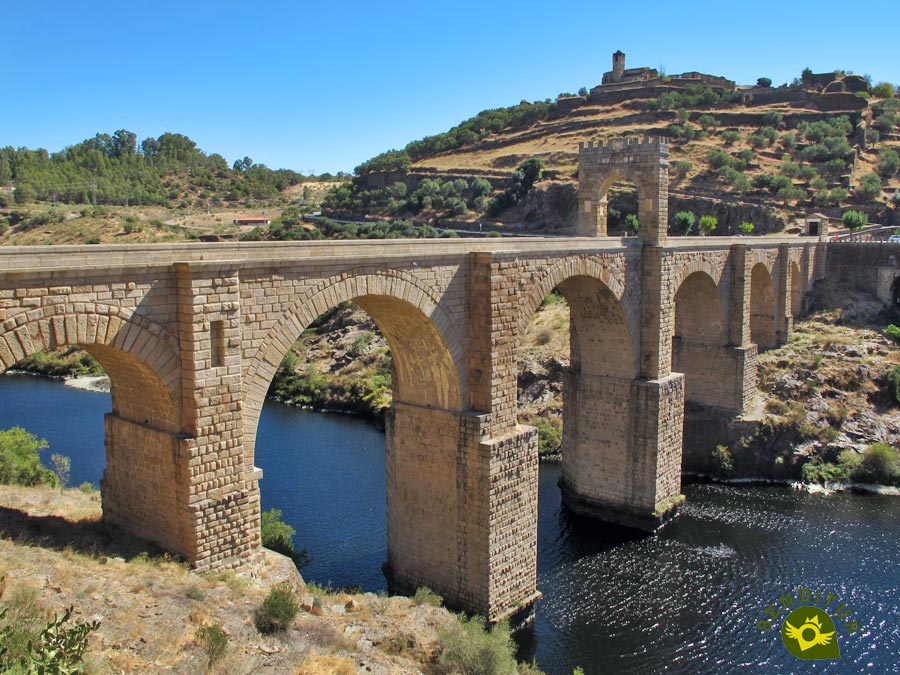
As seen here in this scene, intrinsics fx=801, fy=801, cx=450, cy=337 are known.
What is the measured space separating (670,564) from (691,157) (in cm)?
4046

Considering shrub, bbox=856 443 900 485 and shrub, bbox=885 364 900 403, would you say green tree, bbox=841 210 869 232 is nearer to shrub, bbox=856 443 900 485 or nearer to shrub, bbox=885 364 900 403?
shrub, bbox=885 364 900 403

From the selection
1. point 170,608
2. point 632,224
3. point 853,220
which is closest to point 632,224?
point 632,224

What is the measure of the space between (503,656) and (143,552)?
16.7ft

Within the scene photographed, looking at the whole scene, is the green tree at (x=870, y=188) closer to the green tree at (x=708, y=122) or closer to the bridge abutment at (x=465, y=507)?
the green tree at (x=708, y=122)

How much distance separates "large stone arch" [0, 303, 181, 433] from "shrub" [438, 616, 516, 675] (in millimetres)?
4755

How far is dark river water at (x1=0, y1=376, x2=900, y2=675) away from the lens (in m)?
14.4

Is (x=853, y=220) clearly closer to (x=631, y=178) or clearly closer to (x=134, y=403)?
(x=631, y=178)

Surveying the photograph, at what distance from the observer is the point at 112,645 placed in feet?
26.0

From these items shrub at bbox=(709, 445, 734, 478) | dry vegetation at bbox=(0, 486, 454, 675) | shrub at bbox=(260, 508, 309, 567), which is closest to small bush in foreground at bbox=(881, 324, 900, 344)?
shrub at bbox=(709, 445, 734, 478)

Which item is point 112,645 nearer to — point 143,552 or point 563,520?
point 143,552

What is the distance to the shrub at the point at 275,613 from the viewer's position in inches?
368

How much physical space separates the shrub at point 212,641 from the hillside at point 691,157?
3829 cm

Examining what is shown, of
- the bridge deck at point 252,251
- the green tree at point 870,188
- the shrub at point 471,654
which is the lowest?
the shrub at point 471,654

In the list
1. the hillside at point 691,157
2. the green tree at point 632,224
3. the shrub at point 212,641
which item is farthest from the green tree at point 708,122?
the shrub at point 212,641
